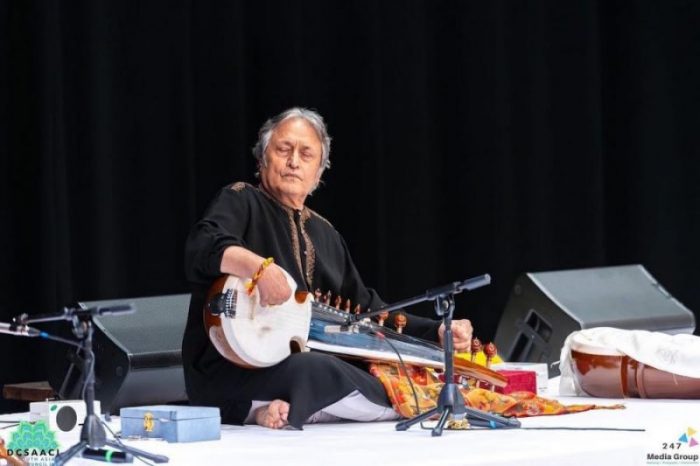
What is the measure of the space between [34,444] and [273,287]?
791 mm

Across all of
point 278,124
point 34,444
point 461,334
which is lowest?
point 34,444

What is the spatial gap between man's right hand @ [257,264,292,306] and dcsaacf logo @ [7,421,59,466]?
73 cm

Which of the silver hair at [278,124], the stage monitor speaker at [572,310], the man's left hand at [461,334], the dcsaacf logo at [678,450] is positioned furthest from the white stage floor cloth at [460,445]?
the stage monitor speaker at [572,310]

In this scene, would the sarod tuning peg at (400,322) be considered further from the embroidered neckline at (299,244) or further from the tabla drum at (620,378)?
the tabla drum at (620,378)

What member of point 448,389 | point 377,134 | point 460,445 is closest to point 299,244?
point 448,389

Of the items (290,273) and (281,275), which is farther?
(290,273)

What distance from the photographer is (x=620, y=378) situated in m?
4.26

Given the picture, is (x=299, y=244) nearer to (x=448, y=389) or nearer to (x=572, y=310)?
(x=448, y=389)

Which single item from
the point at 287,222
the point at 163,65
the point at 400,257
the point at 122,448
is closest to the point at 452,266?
the point at 400,257

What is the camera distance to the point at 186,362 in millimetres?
3859

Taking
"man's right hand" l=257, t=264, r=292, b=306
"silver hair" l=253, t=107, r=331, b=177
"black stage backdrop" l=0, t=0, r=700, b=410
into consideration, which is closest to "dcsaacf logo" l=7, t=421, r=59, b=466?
"man's right hand" l=257, t=264, r=292, b=306

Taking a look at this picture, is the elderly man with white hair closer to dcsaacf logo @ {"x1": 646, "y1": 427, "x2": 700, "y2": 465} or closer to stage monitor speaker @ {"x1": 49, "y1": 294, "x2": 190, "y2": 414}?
stage monitor speaker @ {"x1": 49, "y1": 294, "x2": 190, "y2": 414}

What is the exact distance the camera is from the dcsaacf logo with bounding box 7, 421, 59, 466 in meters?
3.02

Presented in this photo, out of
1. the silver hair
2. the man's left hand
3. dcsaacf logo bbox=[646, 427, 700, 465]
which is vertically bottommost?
dcsaacf logo bbox=[646, 427, 700, 465]
